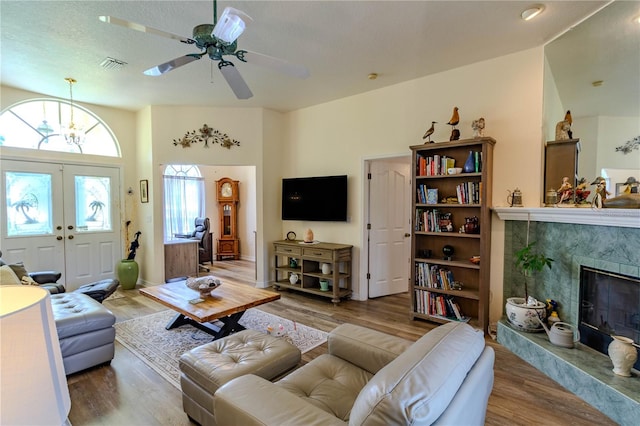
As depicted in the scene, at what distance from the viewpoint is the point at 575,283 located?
2705mm

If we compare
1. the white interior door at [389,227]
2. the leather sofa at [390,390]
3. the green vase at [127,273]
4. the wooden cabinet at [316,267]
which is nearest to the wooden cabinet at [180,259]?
the green vase at [127,273]

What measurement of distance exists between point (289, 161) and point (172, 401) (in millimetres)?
4012

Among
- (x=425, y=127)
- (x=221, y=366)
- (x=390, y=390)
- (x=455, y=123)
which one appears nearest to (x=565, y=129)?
(x=455, y=123)

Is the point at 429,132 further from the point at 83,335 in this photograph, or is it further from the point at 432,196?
the point at 83,335

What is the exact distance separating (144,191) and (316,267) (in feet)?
10.6

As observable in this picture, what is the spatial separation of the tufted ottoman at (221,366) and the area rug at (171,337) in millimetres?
576

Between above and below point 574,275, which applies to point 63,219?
above

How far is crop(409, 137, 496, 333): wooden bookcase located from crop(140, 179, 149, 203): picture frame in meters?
4.34

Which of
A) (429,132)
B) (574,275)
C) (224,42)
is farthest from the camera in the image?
(429,132)

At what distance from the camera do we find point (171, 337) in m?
3.25

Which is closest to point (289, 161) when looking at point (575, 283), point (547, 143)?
point (547, 143)

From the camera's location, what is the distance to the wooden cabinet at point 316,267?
4.45 metres

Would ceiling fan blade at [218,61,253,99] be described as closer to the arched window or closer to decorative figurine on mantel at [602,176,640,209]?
the arched window

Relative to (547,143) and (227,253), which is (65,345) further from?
(227,253)
